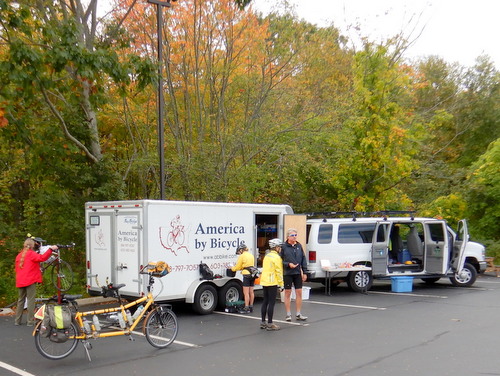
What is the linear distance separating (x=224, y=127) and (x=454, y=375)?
1233cm

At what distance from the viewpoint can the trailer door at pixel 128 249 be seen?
10352 millimetres

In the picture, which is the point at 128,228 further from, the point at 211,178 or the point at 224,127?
the point at 224,127

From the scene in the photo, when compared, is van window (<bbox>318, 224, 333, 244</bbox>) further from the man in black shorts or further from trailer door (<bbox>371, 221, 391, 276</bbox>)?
the man in black shorts

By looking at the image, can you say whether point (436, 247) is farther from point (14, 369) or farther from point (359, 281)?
point (14, 369)

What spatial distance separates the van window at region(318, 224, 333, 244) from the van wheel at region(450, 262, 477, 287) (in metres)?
4.05

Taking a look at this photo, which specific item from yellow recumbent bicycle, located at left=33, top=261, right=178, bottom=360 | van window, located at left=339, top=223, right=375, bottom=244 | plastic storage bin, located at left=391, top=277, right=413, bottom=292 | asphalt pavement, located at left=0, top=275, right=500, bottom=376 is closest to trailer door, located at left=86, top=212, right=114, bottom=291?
asphalt pavement, located at left=0, top=275, right=500, bottom=376

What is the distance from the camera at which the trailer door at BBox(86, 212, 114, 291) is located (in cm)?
1096

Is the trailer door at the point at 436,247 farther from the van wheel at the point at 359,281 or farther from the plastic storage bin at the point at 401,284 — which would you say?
the van wheel at the point at 359,281

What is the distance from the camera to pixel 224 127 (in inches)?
695

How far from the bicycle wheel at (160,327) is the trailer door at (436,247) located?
366 inches

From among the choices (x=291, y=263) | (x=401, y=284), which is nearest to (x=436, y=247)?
(x=401, y=284)

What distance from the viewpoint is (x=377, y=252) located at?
48.1 feet

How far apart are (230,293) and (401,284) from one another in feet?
17.3

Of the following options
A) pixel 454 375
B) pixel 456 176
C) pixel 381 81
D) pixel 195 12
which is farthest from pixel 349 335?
pixel 456 176
